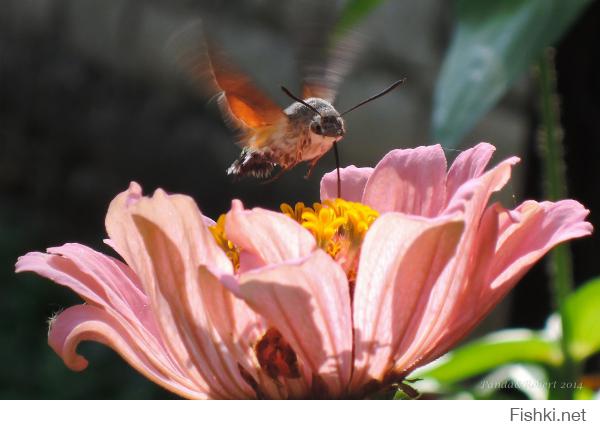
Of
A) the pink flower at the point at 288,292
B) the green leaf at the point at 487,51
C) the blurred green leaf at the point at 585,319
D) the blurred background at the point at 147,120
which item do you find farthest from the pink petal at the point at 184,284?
the blurred background at the point at 147,120

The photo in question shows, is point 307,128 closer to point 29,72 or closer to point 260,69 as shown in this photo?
point 260,69

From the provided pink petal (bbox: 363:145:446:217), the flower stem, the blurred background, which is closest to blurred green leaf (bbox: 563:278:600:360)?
the flower stem

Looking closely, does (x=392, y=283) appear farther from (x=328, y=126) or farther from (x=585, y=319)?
(x=585, y=319)

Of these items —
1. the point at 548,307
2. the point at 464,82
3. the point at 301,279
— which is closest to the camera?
the point at 301,279

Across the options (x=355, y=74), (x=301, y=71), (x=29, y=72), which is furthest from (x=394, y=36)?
(x=301, y=71)

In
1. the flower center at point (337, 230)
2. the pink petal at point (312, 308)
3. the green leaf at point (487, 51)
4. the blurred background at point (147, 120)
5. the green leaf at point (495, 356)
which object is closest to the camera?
the pink petal at point (312, 308)

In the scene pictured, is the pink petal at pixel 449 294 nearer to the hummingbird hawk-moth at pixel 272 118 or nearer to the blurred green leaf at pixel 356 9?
the hummingbird hawk-moth at pixel 272 118

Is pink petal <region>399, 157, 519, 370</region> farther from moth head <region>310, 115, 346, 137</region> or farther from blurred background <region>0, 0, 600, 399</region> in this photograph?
blurred background <region>0, 0, 600, 399</region>
